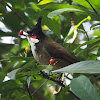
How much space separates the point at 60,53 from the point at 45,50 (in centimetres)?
15

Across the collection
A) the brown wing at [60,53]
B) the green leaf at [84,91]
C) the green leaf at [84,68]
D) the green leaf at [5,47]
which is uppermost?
the green leaf at [84,68]

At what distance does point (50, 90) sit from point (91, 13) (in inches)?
46.5

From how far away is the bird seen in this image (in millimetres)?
1819

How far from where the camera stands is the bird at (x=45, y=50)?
182 centimetres

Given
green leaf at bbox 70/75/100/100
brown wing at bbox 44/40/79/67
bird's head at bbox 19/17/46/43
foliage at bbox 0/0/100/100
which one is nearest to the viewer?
green leaf at bbox 70/75/100/100

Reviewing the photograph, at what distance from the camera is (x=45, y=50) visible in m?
1.97

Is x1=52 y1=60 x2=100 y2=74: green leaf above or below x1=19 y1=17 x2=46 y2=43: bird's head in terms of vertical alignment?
above

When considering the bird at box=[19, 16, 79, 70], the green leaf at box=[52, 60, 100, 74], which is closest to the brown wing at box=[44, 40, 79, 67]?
the bird at box=[19, 16, 79, 70]

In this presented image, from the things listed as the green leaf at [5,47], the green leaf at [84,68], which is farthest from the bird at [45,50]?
the green leaf at [84,68]

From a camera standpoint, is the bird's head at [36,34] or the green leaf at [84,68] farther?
the bird's head at [36,34]

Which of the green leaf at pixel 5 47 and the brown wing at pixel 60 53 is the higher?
the green leaf at pixel 5 47

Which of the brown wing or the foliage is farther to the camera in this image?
the brown wing

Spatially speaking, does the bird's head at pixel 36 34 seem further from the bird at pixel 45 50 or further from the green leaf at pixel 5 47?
the green leaf at pixel 5 47

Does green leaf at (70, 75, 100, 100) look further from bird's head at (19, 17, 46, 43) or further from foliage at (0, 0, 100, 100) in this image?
bird's head at (19, 17, 46, 43)
